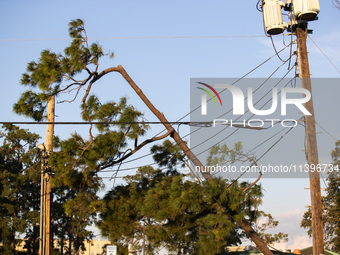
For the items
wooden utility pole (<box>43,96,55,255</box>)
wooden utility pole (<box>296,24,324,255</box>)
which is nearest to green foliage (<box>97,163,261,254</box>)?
wooden utility pole (<box>43,96,55,255</box>)

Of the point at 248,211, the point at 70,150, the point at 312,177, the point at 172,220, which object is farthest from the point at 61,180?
the point at 312,177

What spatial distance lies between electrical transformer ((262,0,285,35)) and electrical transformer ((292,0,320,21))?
43 cm

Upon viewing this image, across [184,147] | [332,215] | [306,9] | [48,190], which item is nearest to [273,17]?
[306,9]

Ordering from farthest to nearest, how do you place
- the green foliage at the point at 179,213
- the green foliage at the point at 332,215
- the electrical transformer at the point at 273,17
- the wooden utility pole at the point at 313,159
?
the green foliage at the point at 332,215 → the electrical transformer at the point at 273,17 → the green foliage at the point at 179,213 → the wooden utility pole at the point at 313,159

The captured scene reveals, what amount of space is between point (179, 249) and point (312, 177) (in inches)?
162

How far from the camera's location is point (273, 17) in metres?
10.2

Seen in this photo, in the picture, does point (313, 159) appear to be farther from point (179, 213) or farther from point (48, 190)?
point (48, 190)

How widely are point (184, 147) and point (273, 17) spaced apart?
13.5 feet

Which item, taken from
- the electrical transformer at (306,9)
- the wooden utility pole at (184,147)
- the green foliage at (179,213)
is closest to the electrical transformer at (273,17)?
the electrical transformer at (306,9)

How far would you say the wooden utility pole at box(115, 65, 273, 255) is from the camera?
33.8ft

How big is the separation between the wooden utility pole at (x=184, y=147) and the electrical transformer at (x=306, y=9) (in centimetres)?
426

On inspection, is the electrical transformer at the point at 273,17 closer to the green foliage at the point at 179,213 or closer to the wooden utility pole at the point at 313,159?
the wooden utility pole at the point at 313,159

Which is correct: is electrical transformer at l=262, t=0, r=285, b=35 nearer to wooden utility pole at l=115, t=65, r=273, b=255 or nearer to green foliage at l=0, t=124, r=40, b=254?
wooden utility pole at l=115, t=65, r=273, b=255

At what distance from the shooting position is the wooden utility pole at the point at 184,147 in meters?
10.3
